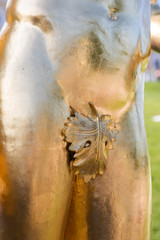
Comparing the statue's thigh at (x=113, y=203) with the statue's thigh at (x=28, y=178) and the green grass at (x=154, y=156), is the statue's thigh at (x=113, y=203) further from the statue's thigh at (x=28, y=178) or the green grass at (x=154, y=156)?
the green grass at (x=154, y=156)

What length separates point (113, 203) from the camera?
2.76 ft

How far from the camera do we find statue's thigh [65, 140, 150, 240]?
0.82 meters

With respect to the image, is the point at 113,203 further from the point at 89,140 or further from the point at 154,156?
the point at 154,156

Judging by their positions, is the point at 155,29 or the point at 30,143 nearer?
the point at 30,143

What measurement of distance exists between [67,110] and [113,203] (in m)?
0.27

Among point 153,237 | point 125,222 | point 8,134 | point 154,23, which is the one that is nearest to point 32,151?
point 8,134

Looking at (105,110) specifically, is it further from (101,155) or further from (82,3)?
(82,3)

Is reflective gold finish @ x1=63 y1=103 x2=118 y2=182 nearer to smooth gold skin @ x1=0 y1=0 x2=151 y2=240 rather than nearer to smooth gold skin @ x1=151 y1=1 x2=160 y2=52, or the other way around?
smooth gold skin @ x1=0 y1=0 x2=151 y2=240

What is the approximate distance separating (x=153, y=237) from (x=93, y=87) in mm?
1604

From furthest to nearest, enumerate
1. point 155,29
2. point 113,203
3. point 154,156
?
1. point 154,156
2. point 155,29
3. point 113,203

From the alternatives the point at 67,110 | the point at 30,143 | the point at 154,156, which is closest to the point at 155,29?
the point at 67,110

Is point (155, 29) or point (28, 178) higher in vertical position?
point (155, 29)

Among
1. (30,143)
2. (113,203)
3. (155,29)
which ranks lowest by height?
(113,203)

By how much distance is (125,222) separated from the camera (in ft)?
2.79
